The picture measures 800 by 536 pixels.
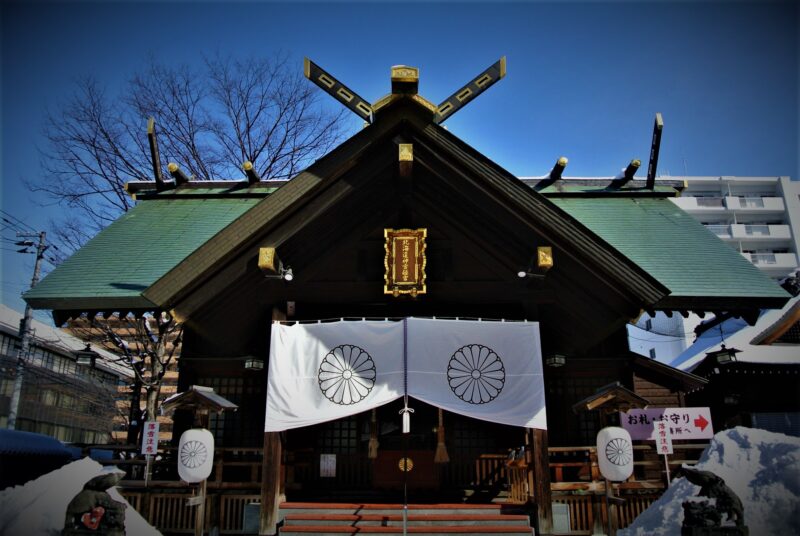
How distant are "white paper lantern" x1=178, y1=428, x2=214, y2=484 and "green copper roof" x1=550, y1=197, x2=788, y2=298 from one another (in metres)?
8.04

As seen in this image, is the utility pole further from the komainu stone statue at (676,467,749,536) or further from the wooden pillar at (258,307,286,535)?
the komainu stone statue at (676,467,749,536)

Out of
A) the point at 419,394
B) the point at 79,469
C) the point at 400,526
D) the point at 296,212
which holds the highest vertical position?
the point at 296,212

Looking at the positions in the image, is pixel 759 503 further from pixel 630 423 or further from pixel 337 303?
pixel 337 303

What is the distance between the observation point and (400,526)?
843 centimetres

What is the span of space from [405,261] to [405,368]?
73.7 inches

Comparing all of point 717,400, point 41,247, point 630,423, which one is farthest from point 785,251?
point 41,247

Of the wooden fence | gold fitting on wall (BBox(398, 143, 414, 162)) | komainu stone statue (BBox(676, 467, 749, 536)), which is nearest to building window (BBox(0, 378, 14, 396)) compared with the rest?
the wooden fence

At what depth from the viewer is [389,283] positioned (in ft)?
30.9

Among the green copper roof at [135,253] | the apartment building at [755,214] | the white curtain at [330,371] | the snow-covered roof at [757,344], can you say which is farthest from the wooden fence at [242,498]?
the apartment building at [755,214]

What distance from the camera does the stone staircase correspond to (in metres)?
8.32

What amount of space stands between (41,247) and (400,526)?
20.1 m

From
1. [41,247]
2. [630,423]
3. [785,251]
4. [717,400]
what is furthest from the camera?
[785,251]

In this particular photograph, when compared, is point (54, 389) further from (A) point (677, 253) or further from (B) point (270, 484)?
(A) point (677, 253)

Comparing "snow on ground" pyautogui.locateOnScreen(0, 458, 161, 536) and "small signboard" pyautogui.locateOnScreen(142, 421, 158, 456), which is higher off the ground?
"small signboard" pyautogui.locateOnScreen(142, 421, 158, 456)
